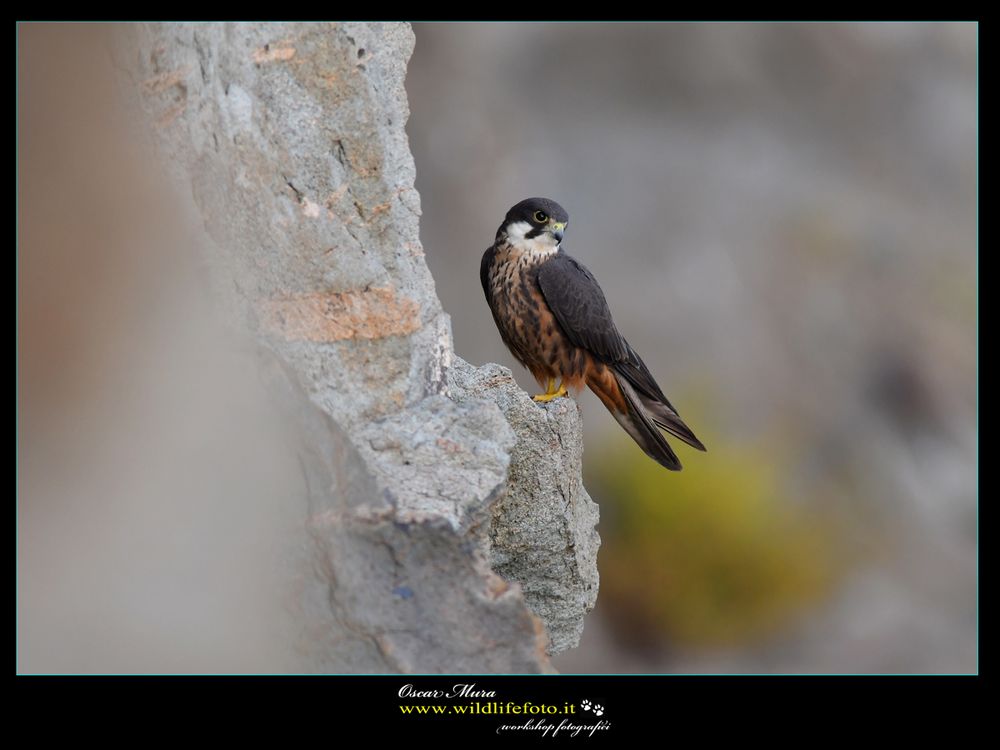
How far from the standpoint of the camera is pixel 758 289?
14.9 metres

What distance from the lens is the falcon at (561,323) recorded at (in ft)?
18.0

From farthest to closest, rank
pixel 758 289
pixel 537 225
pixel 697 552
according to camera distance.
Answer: pixel 758 289, pixel 697 552, pixel 537 225

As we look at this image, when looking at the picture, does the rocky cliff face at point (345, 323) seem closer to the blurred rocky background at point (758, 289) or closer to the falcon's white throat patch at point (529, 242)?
the falcon's white throat patch at point (529, 242)

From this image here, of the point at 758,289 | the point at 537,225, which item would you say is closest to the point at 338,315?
the point at 537,225

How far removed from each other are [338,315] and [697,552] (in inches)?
366

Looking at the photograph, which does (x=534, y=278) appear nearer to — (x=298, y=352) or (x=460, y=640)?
(x=298, y=352)

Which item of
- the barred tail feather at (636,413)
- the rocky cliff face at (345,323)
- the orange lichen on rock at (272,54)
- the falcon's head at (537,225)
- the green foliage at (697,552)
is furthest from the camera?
the green foliage at (697,552)

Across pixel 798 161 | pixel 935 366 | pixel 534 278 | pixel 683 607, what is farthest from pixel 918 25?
pixel 534 278

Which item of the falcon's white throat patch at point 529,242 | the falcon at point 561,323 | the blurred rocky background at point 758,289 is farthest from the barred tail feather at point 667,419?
the blurred rocky background at point 758,289

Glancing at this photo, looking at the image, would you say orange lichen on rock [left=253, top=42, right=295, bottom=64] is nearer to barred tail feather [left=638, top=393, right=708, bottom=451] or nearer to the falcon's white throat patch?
the falcon's white throat patch

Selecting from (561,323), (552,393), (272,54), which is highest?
(561,323)

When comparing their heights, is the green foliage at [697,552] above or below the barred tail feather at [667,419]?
above

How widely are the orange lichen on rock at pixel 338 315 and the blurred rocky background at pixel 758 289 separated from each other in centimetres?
752

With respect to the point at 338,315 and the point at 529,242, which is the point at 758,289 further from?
the point at 338,315
